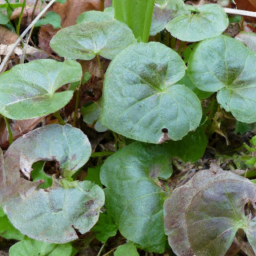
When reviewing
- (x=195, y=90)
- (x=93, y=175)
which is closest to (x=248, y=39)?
(x=195, y=90)

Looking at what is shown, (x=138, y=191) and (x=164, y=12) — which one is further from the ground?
(x=164, y=12)

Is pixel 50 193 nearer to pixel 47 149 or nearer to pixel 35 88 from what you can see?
pixel 47 149

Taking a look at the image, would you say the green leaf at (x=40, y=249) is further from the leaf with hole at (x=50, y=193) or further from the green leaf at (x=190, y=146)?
the green leaf at (x=190, y=146)

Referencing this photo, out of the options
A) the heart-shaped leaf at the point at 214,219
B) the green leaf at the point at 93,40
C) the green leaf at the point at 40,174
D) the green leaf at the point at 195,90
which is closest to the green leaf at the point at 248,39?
the green leaf at the point at 195,90

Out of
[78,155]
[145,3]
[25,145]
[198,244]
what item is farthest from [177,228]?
[145,3]

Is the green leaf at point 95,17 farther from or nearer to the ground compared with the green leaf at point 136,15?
nearer to the ground

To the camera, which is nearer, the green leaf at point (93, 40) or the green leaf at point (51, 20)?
the green leaf at point (93, 40)

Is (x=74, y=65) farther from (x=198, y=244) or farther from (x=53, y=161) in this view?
(x=198, y=244)

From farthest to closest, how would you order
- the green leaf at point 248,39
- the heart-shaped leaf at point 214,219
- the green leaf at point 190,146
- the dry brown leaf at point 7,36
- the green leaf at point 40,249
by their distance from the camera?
the dry brown leaf at point 7,36
the green leaf at point 248,39
the green leaf at point 190,146
the green leaf at point 40,249
the heart-shaped leaf at point 214,219
